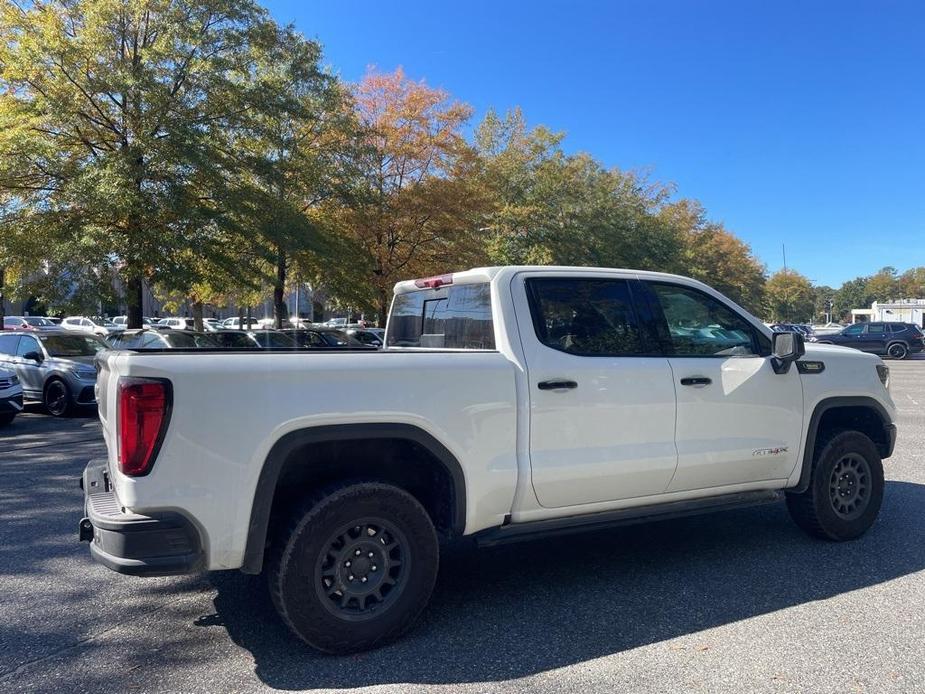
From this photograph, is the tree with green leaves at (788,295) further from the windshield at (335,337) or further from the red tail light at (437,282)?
the red tail light at (437,282)

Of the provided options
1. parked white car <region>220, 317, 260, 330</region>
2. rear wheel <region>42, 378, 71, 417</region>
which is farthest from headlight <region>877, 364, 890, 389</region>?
parked white car <region>220, 317, 260, 330</region>

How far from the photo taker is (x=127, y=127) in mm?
15180

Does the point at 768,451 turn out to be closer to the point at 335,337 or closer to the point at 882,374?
the point at 882,374

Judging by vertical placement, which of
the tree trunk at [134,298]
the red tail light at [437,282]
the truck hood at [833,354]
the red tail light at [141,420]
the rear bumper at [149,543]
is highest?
the tree trunk at [134,298]

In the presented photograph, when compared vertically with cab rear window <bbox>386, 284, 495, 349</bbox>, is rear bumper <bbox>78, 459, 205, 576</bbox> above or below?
below

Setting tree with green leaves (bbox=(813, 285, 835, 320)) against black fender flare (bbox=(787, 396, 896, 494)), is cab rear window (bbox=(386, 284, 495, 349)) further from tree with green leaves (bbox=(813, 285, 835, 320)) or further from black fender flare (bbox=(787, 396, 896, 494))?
tree with green leaves (bbox=(813, 285, 835, 320))

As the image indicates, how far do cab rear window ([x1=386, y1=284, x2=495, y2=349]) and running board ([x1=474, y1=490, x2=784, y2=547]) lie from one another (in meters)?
1.04

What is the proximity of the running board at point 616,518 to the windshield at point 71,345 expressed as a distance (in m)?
11.2

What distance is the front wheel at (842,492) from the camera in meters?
4.98

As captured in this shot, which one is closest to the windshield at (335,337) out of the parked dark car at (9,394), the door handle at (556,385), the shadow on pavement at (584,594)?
the parked dark car at (9,394)

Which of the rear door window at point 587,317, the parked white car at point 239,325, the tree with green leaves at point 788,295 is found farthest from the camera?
the tree with green leaves at point 788,295

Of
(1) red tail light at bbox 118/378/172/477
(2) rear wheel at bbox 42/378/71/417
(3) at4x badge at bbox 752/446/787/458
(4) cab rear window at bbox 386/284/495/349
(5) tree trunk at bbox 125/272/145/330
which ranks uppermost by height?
(5) tree trunk at bbox 125/272/145/330

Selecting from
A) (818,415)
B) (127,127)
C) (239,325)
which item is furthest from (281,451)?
(239,325)

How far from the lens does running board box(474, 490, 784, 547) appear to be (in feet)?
12.6
